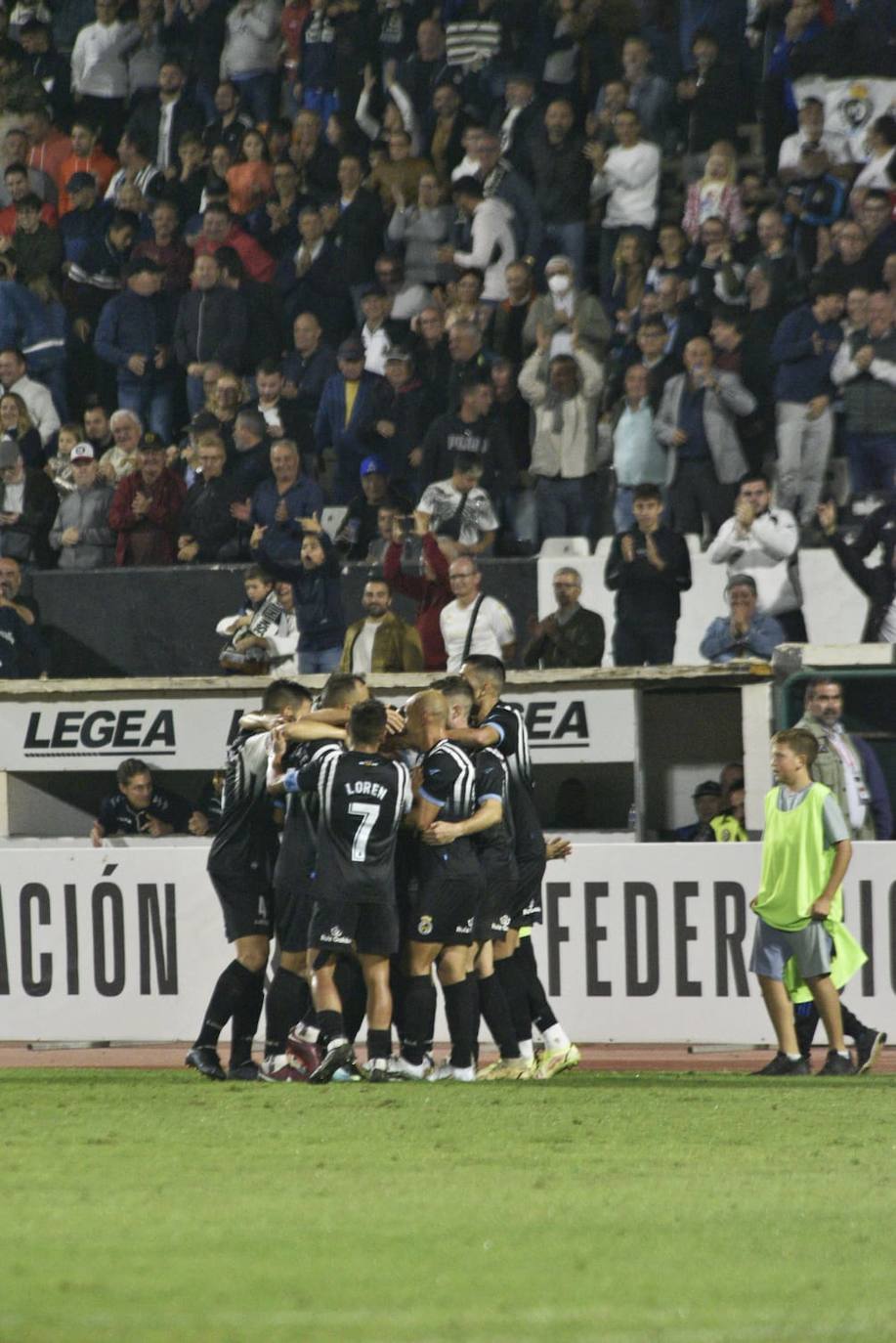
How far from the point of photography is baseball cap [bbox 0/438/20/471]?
17.3 metres

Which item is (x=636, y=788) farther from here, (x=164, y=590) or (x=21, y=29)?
(x=21, y=29)

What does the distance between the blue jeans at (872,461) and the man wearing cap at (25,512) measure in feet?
20.4

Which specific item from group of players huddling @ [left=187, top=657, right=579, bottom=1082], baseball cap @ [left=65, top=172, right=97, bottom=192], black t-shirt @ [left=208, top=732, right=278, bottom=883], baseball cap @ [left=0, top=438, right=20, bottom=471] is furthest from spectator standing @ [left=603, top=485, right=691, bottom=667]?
baseball cap @ [left=65, top=172, right=97, bottom=192]

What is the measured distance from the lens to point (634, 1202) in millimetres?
6902

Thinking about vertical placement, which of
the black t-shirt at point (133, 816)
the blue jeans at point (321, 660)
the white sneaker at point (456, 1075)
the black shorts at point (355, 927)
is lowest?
the white sneaker at point (456, 1075)

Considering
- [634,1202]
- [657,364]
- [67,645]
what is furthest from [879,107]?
[634,1202]

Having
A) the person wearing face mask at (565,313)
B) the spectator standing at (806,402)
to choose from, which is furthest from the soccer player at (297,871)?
the person wearing face mask at (565,313)

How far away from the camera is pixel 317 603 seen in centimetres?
1526

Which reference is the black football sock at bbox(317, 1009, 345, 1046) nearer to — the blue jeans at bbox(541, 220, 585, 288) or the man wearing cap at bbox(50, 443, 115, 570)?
the man wearing cap at bbox(50, 443, 115, 570)

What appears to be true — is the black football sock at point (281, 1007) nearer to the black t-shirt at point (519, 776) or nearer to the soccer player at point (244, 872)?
the soccer player at point (244, 872)

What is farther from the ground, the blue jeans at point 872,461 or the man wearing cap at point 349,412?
the man wearing cap at point 349,412

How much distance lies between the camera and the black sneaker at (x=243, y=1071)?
35.2ft

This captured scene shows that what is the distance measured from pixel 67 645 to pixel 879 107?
24.8ft

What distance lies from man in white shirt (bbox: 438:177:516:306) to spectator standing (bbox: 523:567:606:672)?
3.77 metres
